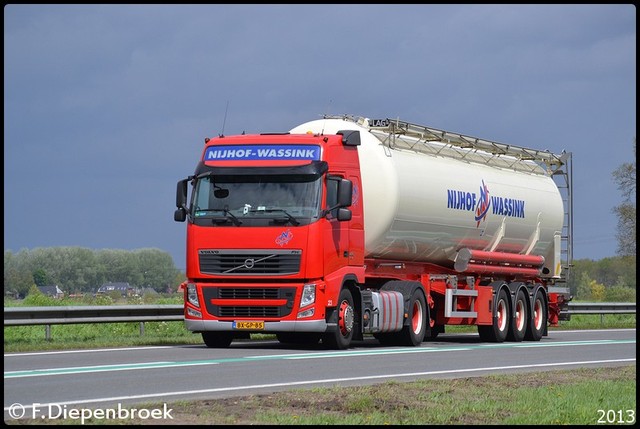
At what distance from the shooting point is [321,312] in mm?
22328

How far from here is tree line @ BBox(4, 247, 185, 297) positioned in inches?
2355

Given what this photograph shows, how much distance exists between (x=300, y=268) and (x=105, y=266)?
138ft

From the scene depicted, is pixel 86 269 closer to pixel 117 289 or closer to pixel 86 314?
pixel 117 289

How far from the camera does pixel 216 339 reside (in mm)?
23625

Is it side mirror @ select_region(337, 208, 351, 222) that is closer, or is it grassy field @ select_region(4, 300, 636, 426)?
grassy field @ select_region(4, 300, 636, 426)

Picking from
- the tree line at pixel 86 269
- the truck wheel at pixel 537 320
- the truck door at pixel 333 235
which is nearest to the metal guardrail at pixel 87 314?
the truck door at pixel 333 235

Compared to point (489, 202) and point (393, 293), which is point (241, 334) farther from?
point (489, 202)

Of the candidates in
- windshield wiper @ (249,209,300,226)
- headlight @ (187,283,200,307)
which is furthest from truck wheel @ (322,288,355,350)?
headlight @ (187,283,200,307)

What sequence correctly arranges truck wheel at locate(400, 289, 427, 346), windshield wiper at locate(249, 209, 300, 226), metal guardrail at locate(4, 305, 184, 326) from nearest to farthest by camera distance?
windshield wiper at locate(249, 209, 300, 226) → metal guardrail at locate(4, 305, 184, 326) → truck wheel at locate(400, 289, 427, 346)

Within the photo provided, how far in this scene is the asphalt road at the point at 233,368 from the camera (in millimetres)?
14008

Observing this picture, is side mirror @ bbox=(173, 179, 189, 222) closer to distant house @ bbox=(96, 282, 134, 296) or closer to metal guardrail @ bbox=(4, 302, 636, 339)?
metal guardrail @ bbox=(4, 302, 636, 339)

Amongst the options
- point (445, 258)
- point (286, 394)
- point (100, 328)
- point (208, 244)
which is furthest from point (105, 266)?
point (286, 394)

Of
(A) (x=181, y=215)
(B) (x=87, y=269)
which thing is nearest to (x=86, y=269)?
(B) (x=87, y=269)

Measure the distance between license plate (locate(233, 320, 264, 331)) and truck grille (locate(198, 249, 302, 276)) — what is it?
83cm
